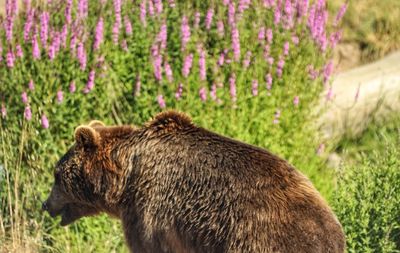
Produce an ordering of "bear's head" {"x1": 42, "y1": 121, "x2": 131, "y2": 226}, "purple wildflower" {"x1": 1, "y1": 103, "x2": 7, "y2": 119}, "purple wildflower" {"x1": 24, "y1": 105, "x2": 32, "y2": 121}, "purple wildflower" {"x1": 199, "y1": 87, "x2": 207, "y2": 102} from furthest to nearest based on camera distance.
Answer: "purple wildflower" {"x1": 199, "y1": 87, "x2": 207, "y2": 102}
"purple wildflower" {"x1": 1, "y1": 103, "x2": 7, "y2": 119}
"purple wildflower" {"x1": 24, "y1": 105, "x2": 32, "y2": 121}
"bear's head" {"x1": 42, "y1": 121, "x2": 131, "y2": 226}

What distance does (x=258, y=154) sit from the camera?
19.9 feet

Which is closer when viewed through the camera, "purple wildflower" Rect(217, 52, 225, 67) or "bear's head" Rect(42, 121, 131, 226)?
"bear's head" Rect(42, 121, 131, 226)

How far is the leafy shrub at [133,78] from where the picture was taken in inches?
316

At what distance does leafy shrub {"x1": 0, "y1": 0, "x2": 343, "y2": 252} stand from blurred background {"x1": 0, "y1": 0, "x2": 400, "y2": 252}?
1 centimetres

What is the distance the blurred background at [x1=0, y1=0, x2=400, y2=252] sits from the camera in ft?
26.3

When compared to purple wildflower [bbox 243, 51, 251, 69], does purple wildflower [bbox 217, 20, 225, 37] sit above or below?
above

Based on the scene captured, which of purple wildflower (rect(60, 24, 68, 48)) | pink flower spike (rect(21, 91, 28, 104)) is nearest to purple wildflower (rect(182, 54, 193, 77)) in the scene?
purple wildflower (rect(60, 24, 68, 48))

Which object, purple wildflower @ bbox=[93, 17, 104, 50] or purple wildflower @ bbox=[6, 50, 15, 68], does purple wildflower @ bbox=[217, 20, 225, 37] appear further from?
purple wildflower @ bbox=[6, 50, 15, 68]

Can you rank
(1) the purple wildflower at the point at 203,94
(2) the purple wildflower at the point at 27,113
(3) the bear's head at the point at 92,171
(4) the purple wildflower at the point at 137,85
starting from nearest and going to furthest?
1. (3) the bear's head at the point at 92,171
2. (2) the purple wildflower at the point at 27,113
3. (4) the purple wildflower at the point at 137,85
4. (1) the purple wildflower at the point at 203,94

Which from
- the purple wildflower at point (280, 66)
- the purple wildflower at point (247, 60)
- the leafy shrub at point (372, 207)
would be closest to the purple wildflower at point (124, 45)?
the purple wildflower at point (247, 60)

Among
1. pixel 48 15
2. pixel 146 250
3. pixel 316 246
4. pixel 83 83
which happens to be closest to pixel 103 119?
pixel 83 83

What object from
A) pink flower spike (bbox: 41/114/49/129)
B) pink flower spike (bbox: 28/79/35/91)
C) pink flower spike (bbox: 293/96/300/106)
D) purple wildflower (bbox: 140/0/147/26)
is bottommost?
pink flower spike (bbox: 293/96/300/106)

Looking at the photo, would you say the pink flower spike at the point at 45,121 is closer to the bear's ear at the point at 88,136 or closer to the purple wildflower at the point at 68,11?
the purple wildflower at the point at 68,11

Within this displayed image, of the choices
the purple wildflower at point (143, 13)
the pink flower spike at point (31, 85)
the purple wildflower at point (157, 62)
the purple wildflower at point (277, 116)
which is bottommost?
the purple wildflower at point (277, 116)
